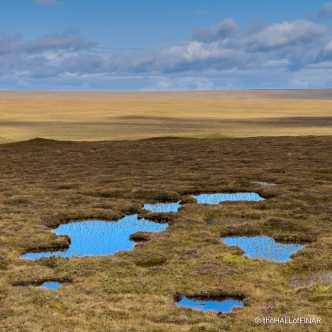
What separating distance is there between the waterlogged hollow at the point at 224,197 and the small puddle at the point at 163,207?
2.22 m

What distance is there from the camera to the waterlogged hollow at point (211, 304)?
70.6ft

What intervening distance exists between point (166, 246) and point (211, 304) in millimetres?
8259

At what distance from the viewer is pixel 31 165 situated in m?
69.2

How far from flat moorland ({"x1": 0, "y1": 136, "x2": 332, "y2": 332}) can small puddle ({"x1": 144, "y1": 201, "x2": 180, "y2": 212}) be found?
97cm

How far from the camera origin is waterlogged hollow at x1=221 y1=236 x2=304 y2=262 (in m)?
28.8

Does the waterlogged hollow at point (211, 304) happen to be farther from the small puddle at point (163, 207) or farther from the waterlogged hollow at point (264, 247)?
the small puddle at point (163, 207)

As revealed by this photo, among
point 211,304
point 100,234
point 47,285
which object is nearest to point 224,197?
point 100,234

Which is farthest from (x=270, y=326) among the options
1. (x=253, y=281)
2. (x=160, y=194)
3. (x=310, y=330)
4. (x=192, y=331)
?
(x=160, y=194)

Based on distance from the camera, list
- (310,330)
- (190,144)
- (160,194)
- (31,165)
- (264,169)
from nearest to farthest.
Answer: (310,330) < (160,194) < (264,169) < (31,165) < (190,144)

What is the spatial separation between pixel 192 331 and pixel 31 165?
53417mm

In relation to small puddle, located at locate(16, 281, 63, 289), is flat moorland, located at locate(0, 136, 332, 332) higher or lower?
higher

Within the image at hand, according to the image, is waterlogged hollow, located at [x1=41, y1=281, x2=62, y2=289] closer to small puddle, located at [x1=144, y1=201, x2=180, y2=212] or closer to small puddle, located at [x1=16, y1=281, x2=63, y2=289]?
small puddle, located at [x1=16, y1=281, x2=63, y2=289]

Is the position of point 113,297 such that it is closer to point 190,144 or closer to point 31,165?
point 31,165

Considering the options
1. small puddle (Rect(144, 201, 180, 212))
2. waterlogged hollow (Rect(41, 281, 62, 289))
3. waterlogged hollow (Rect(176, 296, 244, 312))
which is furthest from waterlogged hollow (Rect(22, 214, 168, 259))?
waterlogged hollow (Rect(176, 296, 244, 312))
